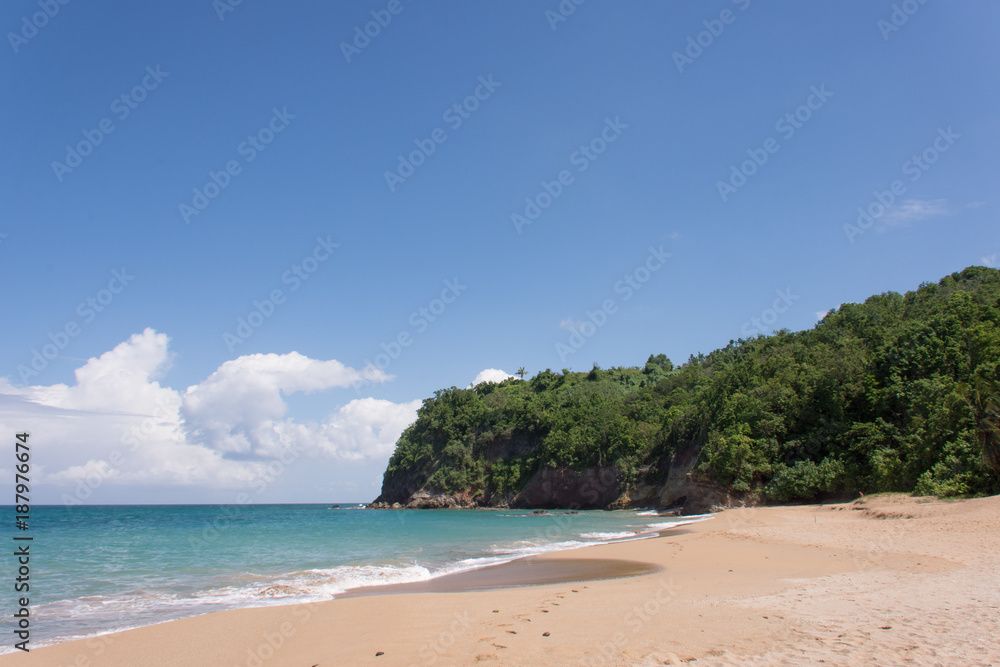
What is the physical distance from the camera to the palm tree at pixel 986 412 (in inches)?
861

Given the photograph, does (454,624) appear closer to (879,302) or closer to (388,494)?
(879,302)

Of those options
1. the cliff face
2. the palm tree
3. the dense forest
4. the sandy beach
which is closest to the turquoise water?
the sandy beach

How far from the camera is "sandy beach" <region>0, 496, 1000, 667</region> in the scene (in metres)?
6.47

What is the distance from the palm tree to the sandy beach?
8606 mm

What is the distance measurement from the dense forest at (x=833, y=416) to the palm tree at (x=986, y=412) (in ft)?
0.22

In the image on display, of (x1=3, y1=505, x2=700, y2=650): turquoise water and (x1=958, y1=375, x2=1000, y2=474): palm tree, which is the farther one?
(x1=958, y1=375, x2=1000, y2=474): palm tree

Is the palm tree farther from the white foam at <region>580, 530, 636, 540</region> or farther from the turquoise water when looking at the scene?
the turquoise water

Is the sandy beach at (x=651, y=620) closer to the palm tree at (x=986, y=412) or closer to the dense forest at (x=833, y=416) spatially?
the palm tree at (x=986, y=412)

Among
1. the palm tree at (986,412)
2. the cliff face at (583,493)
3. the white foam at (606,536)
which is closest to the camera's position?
the palm tree at (986,412)

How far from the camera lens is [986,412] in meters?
23.5

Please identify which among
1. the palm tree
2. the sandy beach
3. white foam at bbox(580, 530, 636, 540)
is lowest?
white foam at bbox(580, 530, 636, 540)

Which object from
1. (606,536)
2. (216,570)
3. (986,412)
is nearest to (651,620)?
(216,570)

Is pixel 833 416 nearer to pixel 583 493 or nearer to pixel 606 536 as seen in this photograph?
pixel 606 536

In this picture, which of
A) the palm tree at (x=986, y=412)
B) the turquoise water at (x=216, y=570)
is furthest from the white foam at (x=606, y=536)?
the palm tree at (x=986, y=412)
